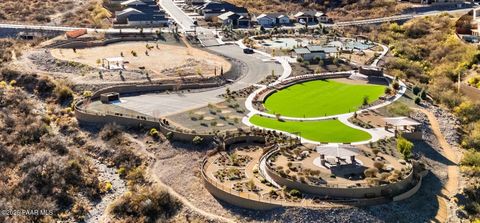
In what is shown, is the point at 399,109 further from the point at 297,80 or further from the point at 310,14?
the point at 310,14

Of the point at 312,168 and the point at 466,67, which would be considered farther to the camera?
the point at 466,67

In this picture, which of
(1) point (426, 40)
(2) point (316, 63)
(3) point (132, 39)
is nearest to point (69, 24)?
(3) point (132, 39)

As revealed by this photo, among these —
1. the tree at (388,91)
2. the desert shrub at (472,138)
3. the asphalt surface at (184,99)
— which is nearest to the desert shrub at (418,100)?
the tree at (388,91)

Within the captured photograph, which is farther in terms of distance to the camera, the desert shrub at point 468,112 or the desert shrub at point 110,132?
the desert shrub at point 468,112

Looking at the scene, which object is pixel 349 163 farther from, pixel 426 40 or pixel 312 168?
pixel 426 40

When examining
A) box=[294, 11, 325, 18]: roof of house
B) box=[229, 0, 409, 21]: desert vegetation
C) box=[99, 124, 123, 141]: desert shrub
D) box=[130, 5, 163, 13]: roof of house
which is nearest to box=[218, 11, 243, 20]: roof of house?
box=[229, 0, 409, 21]: desert vegetation

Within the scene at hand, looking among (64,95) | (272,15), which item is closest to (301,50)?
(272,15)

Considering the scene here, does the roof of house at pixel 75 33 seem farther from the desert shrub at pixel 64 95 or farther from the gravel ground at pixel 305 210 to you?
the gravel ground at pixel 305 210
